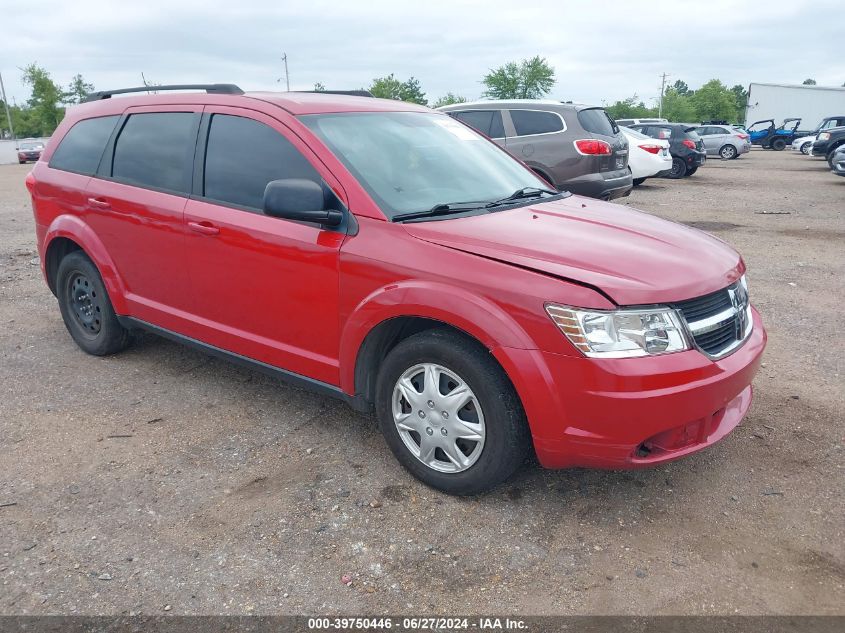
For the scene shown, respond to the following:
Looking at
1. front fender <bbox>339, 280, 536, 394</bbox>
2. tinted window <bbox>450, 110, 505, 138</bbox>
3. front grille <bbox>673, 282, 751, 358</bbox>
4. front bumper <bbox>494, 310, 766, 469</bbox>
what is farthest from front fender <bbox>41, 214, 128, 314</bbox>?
tinted window <bbox>450, 110, 505, 138</bbox>

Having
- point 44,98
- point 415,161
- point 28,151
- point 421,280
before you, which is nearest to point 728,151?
point 415,161

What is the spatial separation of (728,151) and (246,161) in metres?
30.4

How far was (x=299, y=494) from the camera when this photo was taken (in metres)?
3.25

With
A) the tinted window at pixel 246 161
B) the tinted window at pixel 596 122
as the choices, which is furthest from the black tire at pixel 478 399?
the tinted window at pixel 596 122

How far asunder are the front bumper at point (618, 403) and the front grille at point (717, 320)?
0.08 meters

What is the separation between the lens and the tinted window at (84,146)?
4.65 meters

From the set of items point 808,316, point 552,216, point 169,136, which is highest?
point 169,136

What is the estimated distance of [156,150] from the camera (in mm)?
4242

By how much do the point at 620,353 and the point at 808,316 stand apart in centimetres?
403

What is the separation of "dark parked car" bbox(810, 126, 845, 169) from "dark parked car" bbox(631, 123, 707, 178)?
419 cm

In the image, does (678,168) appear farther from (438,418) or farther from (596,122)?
(438,418)

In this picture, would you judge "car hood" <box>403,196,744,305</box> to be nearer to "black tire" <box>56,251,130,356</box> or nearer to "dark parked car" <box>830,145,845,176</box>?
"black tire" <box>56,251,130,356</box>

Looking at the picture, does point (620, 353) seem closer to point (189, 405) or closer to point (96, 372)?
point (189, 405)

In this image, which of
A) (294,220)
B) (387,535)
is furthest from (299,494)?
(294,220)
